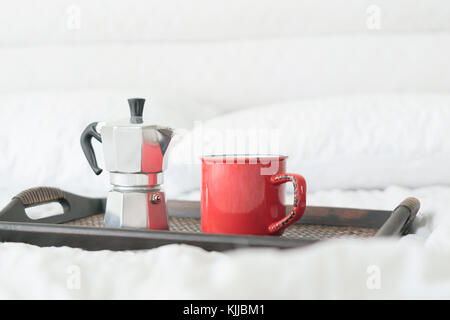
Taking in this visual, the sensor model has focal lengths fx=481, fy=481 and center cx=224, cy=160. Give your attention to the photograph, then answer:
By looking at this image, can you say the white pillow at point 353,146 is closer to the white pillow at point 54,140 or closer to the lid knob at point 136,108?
the white pillow at point 54,140

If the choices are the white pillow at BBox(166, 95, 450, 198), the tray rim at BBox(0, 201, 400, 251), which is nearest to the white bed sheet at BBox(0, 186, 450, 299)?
the tray rim at BBox(0, 201, 400, 251)

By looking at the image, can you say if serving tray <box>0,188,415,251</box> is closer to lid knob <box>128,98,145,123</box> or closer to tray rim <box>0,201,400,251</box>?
tray rim <box>0,201,400,251</box>

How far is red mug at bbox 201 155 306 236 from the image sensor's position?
38cm

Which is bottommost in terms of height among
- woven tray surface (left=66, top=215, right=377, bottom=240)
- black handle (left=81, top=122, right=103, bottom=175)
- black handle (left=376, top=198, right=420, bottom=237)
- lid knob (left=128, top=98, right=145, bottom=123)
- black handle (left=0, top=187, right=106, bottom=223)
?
woven tray surface (left=66, top=215, right=377, bottom=240)

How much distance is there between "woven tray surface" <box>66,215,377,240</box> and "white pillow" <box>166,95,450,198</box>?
20 cm

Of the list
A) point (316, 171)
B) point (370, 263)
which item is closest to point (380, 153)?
point (316, 171)

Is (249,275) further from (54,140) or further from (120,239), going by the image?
(54,140)

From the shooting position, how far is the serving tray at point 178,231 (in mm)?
330

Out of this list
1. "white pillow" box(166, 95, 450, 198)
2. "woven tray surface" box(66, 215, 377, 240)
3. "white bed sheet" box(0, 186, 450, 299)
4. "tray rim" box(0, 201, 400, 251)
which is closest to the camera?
"white bed sheet" box(0, 186, 450, 299)

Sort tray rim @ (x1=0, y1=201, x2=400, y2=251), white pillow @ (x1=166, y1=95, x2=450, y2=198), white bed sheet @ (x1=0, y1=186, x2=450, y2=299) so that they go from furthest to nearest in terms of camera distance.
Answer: white pillow @ (x1=166, y1=95, x2=450, y2=198), tray rim @ (x1=0, y1=201, x2=400, y2=251), white bed sheet @ (x1=0, y1=186, x2=450, y2=299)

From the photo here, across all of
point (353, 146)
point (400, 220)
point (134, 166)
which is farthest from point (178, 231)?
point (353, 146)

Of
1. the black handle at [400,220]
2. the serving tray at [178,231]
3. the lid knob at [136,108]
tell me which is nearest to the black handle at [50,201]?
the serving tray at [178,231]

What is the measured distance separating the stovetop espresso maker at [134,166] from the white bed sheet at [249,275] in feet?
0.44

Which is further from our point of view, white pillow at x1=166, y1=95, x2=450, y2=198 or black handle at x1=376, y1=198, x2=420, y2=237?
white pillow at x1=166, y1=95, x2=450, y2=198
